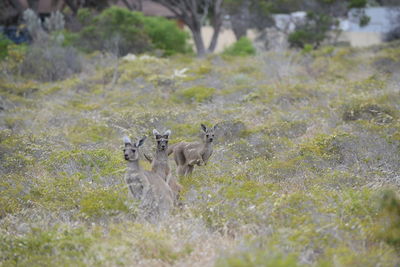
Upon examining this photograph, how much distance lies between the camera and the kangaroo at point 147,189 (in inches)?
290

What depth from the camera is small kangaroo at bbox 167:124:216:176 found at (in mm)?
9789

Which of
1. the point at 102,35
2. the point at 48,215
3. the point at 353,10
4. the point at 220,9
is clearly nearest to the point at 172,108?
the point at 48,215

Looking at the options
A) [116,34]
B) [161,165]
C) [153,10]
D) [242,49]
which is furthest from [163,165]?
[153,10]

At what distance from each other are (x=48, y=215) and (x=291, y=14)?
3019 centimetres

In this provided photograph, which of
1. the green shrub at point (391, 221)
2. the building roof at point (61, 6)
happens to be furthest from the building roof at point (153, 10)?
the green shrub at point (391, 221)

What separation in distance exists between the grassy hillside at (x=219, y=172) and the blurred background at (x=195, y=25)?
8.26m

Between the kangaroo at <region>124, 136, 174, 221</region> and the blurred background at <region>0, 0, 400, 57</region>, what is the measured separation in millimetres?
17620

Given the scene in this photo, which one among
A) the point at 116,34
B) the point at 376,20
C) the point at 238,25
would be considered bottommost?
the point at 376,20

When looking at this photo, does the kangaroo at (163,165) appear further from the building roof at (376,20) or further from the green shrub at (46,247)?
the building roof at (376,20)

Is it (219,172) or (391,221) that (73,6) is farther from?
(391,221)

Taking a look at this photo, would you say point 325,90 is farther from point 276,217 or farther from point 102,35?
point 102,35

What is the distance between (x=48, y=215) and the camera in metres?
7.58

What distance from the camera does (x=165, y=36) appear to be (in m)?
29.9

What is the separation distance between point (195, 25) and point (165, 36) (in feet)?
10.7
